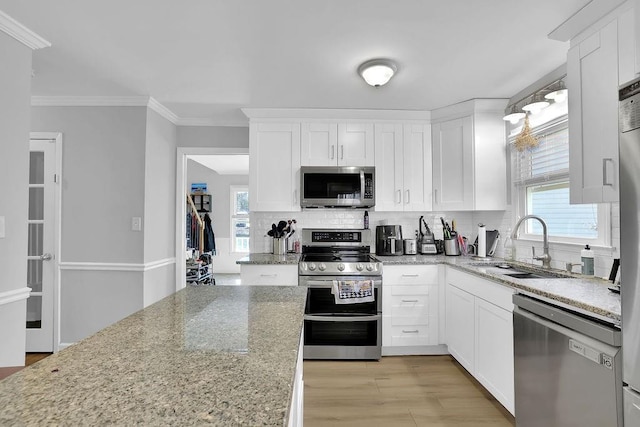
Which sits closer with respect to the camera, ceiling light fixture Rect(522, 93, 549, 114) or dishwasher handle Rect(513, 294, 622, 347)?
dishwasher handle Rect(513, 294, 622, 347)

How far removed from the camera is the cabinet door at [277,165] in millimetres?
3488

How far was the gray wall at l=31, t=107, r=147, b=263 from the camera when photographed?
10.5ft

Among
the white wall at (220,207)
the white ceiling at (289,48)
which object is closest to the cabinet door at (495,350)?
the white ceiling at (289,48)

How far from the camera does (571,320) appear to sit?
154 cm

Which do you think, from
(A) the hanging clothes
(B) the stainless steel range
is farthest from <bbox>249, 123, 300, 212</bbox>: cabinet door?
(A) the hanging clothes

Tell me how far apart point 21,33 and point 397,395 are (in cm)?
330

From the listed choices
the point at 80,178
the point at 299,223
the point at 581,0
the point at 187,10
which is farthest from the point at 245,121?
the point at 581,0

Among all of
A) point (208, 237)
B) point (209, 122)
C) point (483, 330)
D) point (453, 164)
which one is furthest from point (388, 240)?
point (208, 237)

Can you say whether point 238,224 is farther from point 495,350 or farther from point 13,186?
point 495,350

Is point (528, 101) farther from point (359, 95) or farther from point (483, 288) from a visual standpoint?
point (483, 288)

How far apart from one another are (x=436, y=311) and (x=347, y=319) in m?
0.81

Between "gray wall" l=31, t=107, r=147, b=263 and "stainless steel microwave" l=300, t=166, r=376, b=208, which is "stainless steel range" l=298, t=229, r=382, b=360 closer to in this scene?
"stainless steel microwave" l=300, t=166, r=376, b=208

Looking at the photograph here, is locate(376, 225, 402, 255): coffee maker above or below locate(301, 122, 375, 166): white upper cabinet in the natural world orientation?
below

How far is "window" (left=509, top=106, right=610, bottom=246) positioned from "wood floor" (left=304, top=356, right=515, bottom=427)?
129cm
